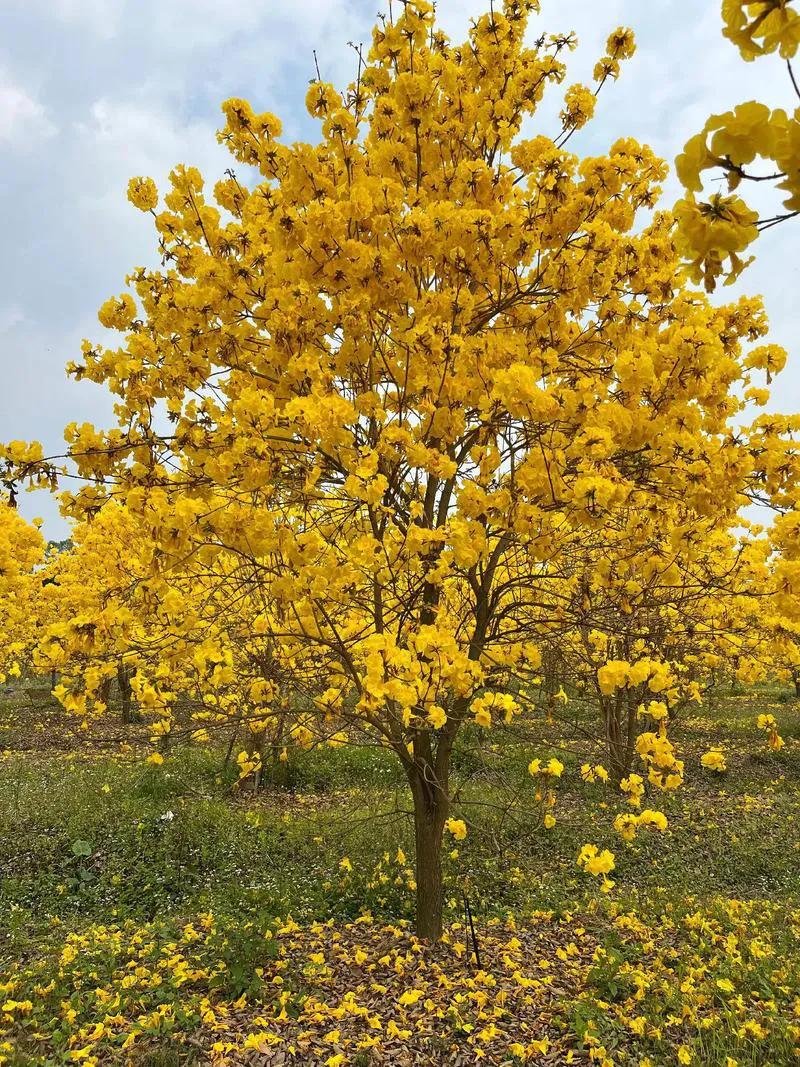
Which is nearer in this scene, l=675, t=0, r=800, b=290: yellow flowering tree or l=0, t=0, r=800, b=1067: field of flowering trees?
l=675, t=0, r=800, b=290: yellow flowering tree

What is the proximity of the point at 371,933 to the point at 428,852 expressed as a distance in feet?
3.98

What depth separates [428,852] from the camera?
4.72 metres

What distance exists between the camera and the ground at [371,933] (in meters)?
3.76

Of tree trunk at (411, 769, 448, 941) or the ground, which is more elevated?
tree trunk at (411, 769, 448, 941)

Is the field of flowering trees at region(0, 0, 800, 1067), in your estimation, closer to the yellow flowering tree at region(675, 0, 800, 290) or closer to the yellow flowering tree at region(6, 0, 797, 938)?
the yellow flowering tree at region(6, 0, 797, 938)

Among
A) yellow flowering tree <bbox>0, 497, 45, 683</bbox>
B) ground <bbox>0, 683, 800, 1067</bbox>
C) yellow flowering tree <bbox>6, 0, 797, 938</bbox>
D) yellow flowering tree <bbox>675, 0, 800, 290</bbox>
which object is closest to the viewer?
yellow flowering tree <bbox>675, 0, 800, 290</bbox>

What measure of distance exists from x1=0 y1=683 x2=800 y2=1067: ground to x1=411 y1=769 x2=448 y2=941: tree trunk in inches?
7.4

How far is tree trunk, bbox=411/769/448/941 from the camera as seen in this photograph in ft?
15.3

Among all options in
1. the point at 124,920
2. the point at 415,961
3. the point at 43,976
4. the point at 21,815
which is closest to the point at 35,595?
the point at 21,815

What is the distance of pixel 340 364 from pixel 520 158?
6.46ft

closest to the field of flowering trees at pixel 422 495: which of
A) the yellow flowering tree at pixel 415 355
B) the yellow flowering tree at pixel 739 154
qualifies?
the yellow flowering tree at pixel 415 355

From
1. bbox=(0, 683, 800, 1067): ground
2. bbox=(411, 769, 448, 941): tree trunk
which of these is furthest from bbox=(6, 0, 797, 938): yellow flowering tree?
bbox=(0, 683, 800, 1067): ground

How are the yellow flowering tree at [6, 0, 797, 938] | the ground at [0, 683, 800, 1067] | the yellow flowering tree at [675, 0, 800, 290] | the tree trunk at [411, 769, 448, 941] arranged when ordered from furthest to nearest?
1. the tree trunk at [411, 769, 448, 941]
2. the ground at [0, 683, 800, 1067]
3. the yellow flowering tree at [6, 0, 797, 938]
4. the yellow flowering tree at [675, 0, 800, 290]

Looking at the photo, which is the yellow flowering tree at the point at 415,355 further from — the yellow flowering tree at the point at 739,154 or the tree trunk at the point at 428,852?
the yellow flowering tree at the point at 739,154
